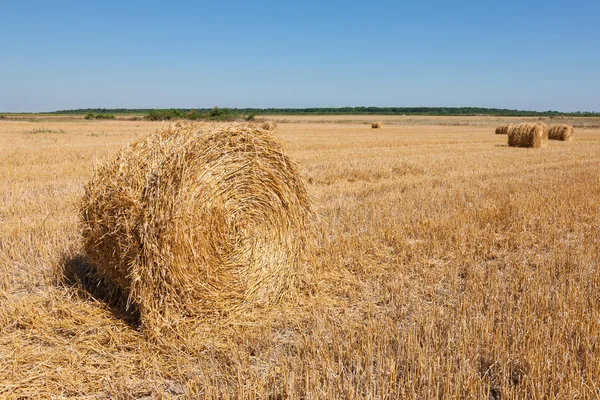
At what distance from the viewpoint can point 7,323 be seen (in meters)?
4.27

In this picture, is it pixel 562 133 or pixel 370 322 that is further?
pixel 562 133

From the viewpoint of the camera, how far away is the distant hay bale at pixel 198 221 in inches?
164

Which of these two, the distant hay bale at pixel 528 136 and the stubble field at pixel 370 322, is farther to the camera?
the distant hay bale at pixel 528 136

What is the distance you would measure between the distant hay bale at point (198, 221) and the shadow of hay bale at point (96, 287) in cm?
16

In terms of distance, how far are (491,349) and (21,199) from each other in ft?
28.5

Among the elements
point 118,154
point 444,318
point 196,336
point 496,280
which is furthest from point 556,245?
point 118,154

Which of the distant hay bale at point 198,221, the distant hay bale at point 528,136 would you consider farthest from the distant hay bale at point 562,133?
the distant hay bale at point 198,221

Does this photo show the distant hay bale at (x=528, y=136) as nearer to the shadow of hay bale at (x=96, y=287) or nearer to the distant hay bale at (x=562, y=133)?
the distant hay bale at (x=562, y=133)

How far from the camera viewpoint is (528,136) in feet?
74.9

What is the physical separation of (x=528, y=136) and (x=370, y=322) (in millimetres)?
21462

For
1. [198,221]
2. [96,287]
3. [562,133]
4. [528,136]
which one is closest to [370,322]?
[198,221]

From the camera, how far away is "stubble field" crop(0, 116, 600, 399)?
132 inches

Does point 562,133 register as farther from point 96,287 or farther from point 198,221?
point 96,287

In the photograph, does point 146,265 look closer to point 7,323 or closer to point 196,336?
point 196,336
